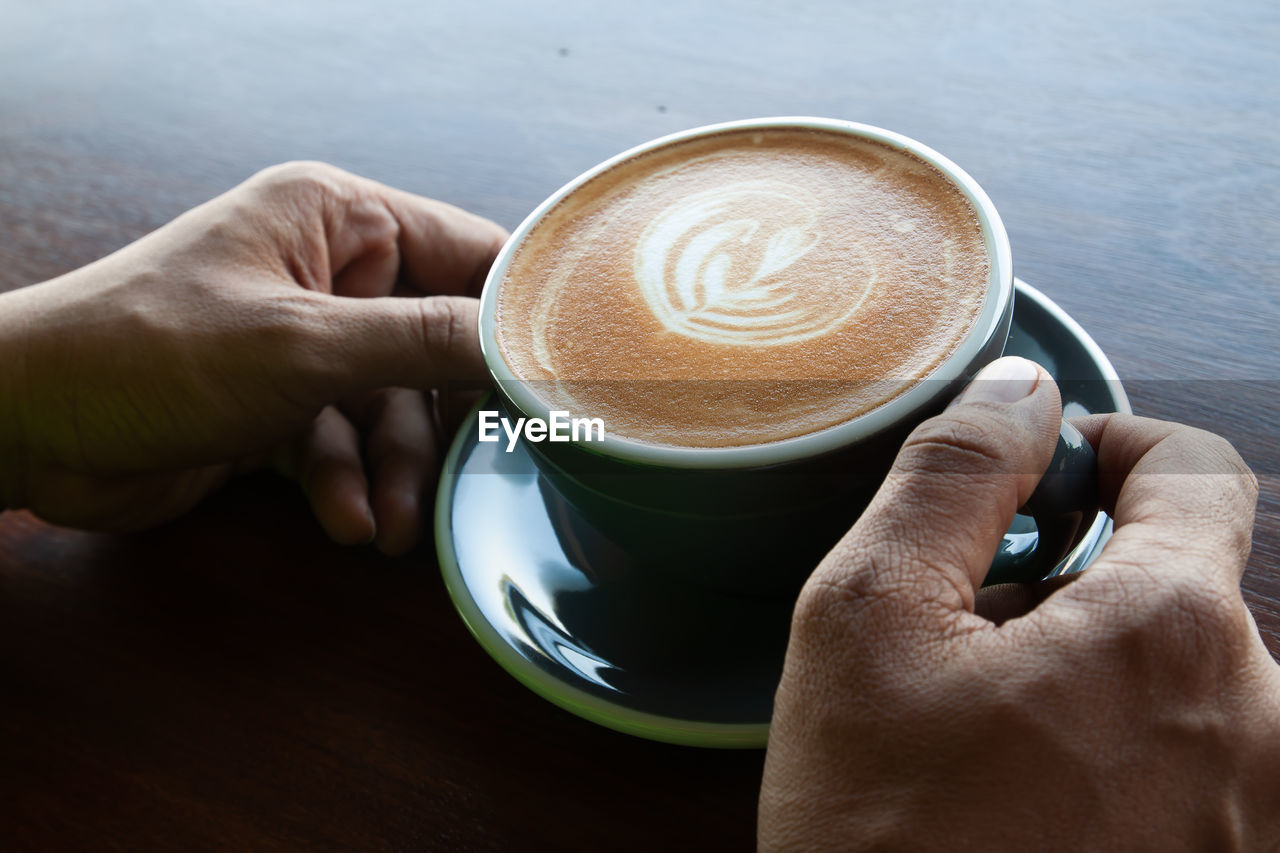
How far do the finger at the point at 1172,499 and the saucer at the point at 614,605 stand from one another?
85 mm

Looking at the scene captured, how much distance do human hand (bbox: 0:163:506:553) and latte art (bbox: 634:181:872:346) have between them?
0.19 meters

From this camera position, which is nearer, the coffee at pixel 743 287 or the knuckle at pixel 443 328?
the coffee at pixel 743 287

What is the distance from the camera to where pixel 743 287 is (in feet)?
2.48

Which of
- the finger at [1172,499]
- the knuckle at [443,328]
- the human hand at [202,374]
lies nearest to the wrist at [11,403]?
the human hand at [202,374]

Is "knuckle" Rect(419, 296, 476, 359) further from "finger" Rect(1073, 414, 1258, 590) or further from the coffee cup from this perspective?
"finger" Rect(1073, 414, 1258, 590)

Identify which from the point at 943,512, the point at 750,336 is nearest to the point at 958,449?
the point at 943,512

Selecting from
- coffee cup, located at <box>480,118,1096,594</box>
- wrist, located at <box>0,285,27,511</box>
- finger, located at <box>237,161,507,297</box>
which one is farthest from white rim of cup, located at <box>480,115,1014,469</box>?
wrist, located at <box>0,285,27,511</box>

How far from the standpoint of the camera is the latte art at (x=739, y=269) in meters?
0.71

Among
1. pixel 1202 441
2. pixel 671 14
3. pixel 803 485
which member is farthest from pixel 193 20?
pixel 1202 441

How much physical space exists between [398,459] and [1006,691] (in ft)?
2.07

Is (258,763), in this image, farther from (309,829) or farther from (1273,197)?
(1273,197)

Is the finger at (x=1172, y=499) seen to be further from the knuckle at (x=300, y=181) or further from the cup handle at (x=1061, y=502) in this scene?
the knuckle at (x=300, y=181)

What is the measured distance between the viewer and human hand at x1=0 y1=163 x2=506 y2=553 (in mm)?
856

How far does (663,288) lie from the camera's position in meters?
0.78
